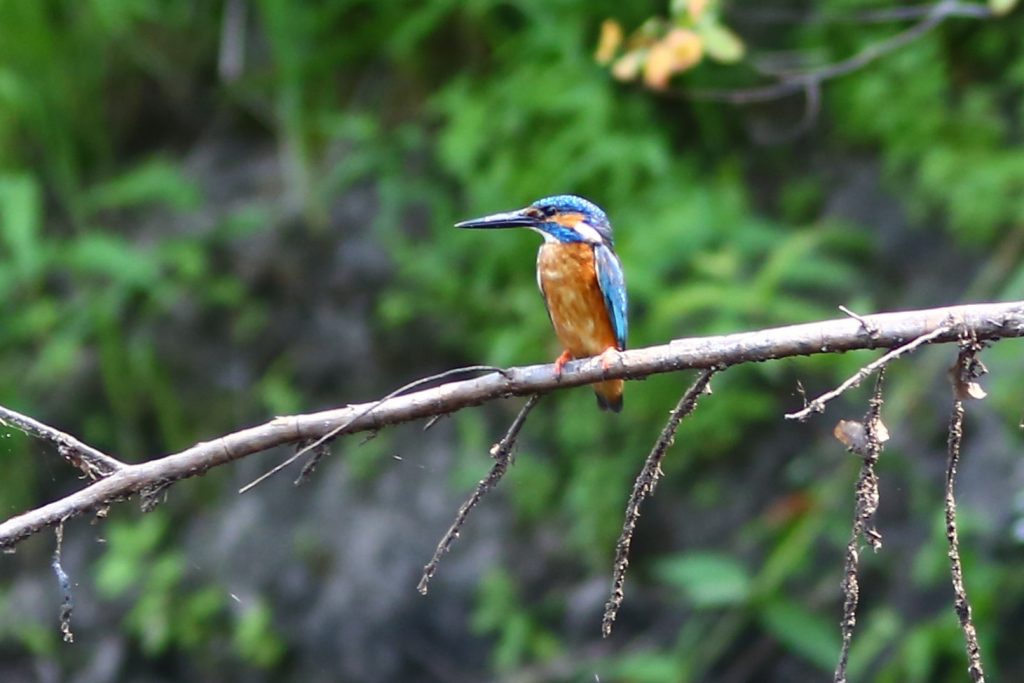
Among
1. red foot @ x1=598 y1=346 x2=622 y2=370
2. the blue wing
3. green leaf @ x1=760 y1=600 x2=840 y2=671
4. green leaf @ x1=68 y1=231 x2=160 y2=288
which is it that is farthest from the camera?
green leaf @ x1=68 y1=231 x2=160 y2=288

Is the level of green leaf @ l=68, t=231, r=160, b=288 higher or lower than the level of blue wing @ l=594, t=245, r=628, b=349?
lower

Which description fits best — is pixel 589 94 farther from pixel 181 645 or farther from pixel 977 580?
pixel 181 645

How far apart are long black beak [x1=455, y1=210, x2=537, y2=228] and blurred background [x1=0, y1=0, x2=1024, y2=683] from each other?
0.78 m

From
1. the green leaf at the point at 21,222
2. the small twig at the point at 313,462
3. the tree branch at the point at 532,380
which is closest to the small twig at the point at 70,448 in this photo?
the tree branch at the point at 532,380

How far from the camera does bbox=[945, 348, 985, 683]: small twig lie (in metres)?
1.81

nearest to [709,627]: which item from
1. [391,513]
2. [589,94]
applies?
[391,513]

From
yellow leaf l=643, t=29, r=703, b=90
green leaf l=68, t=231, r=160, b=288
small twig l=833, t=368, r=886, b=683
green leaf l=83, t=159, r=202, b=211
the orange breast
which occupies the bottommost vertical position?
green leaf l=68, t=231, r=160, b=288

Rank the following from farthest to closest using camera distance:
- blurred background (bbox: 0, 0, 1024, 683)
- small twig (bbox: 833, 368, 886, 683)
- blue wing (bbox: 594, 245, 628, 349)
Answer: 1. blurred background (bbox: 0, 0, 1024, 683)
2. blue wing (bbox: 594, 245, 628, 349)
3. small twig (bbox: 833, 368, 886, 683)

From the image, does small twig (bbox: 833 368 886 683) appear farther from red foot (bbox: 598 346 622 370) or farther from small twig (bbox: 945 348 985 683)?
red foot (bbox: 598 346 622 370)

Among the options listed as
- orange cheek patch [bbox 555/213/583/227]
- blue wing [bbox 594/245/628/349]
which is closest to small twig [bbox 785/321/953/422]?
blue wing [bbox 594/245/628/349]

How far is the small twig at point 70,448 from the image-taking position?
6.55ft

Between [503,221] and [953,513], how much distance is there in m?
1.52

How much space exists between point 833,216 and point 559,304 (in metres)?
2.42

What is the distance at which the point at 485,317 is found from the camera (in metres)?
5.47
